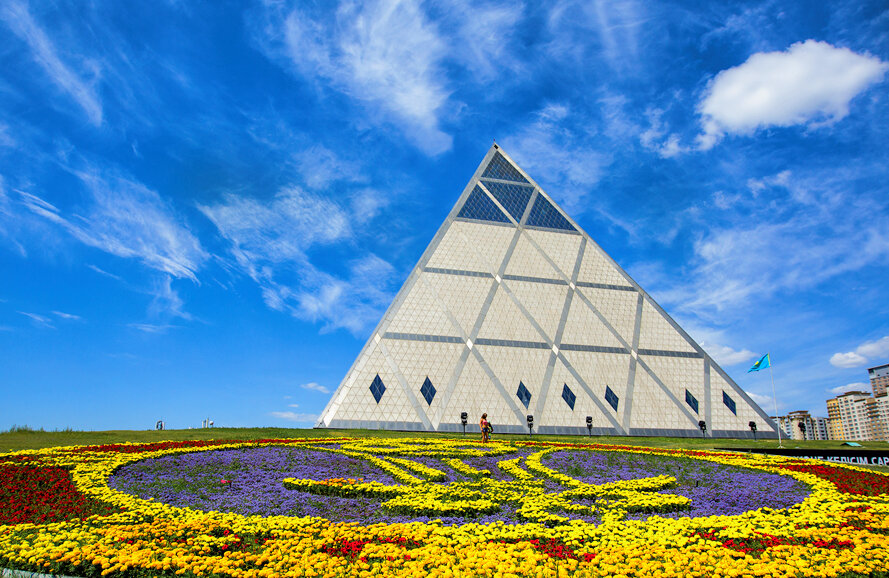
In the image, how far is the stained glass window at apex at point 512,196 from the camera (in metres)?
47.6

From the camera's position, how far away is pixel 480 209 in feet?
152

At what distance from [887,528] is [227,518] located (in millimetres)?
13012

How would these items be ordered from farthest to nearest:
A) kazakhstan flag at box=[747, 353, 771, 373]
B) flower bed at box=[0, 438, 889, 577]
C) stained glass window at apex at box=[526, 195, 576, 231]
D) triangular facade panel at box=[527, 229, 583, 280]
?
stained glass window at apex at box=[526, 195, 576, 231]
triangular facade panel at box=[527, 229, 583, 280]
kazakhstan flag at box=[747, 353, 771, 373]
flower bed at box=[0, 438, 889, 577]

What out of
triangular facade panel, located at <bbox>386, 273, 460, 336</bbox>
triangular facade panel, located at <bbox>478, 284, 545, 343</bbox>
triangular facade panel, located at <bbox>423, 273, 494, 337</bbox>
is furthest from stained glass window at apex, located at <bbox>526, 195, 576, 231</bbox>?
triangular facade panel, located at <bbox>386, 273, 460, 336</bbox>

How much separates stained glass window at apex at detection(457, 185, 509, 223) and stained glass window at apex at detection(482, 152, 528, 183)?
2.79 metres

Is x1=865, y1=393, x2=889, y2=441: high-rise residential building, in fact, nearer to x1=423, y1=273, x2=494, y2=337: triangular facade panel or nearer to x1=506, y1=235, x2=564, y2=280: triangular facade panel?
x1=506, y1=235, x2=564, y2=280: triangular facade panel

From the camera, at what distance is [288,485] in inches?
544

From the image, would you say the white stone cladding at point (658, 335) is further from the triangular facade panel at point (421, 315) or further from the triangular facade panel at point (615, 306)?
the triangular facade panel at point (421, 315)

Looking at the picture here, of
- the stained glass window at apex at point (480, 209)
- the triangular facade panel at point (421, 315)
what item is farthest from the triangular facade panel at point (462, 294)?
the stained glass window at apex at point (480, 209)

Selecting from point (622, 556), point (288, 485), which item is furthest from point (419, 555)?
point (288, 485)

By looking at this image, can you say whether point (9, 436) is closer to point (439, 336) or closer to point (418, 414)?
point (418, 414)

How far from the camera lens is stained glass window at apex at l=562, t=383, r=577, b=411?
37.1 meters

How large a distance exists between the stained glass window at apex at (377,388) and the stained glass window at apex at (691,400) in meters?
23.4

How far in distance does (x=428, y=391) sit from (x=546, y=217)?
2169 centimetres
